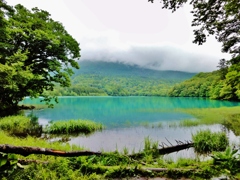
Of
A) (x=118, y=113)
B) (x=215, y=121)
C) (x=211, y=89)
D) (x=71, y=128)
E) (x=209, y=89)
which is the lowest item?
(x=118, y=113)

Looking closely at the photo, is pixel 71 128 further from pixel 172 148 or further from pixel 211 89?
pixel 211 89

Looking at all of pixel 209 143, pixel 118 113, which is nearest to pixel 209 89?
pixel 118 113

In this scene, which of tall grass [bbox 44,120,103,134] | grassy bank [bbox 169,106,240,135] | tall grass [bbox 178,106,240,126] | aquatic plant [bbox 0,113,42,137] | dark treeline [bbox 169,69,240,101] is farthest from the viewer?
dark treeline [bbox 169,69,240,101]

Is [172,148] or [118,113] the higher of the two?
[172,148]

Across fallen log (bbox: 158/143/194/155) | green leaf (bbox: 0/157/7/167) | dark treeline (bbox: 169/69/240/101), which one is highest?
dark treeline (bbox: 169/69/240/101)

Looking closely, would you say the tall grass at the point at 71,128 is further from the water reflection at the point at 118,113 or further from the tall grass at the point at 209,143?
the tall grass at the point at 209,143

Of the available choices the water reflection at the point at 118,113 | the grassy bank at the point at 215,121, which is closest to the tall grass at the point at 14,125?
the water reflection at the point at 118,113

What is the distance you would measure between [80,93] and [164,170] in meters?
172

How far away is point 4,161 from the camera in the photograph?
16.3ft

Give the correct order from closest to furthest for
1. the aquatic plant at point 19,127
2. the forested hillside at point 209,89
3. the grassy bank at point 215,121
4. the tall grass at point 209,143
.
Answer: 1. the tall grass at point 209,143
2. the aquatic plant at point 19,127
3. the grassy bank at point 215,121
4. the forested hillside at point 209,89

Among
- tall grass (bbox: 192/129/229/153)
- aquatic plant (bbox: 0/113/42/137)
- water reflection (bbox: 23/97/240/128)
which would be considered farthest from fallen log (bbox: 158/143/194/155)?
water reflection (bbox: 23/97/240/128)

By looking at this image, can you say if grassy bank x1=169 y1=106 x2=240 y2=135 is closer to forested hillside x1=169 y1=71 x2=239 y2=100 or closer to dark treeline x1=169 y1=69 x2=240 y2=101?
dark treeline x1=169 y1=69 x2=240 y2=101

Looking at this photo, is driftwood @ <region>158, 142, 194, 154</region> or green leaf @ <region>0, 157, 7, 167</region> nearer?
green leaf @ <region>0, 157, 7, 167</region>

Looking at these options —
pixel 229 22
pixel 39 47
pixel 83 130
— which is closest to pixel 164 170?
pixel 229 22
